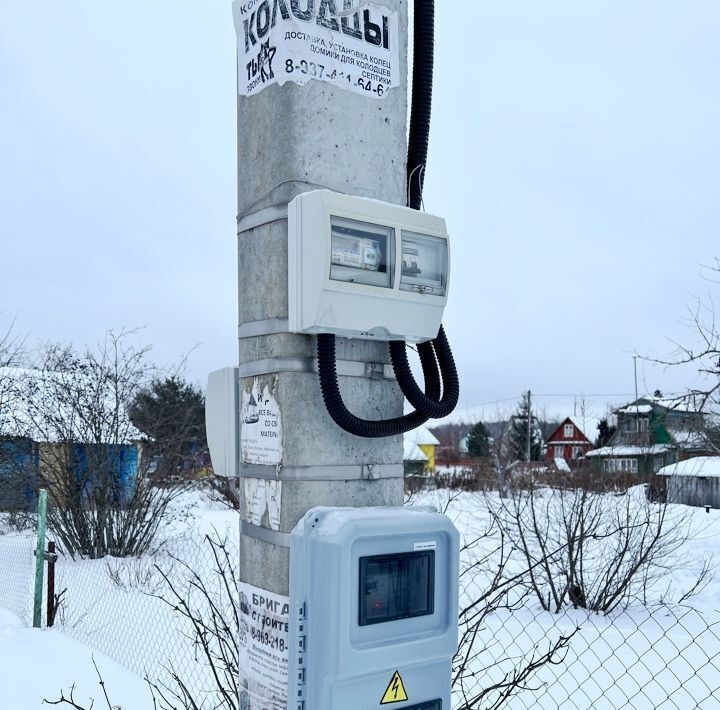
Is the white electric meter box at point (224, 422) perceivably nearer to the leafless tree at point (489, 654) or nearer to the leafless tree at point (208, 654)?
the leafless tree at point (208, 654)

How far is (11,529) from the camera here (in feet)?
46.7

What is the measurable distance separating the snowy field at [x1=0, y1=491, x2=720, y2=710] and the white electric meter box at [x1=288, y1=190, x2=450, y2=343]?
6.10 feet

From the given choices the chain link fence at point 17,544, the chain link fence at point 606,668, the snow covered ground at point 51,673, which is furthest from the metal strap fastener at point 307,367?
the chain link fence at point 17,544

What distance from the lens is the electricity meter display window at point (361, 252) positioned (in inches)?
69.0

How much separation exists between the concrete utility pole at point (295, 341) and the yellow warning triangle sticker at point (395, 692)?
12.9 inches

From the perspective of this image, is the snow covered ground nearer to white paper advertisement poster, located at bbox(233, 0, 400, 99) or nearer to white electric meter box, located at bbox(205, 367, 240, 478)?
white electric meter box, located at bbox(205, 367, 240, 478)

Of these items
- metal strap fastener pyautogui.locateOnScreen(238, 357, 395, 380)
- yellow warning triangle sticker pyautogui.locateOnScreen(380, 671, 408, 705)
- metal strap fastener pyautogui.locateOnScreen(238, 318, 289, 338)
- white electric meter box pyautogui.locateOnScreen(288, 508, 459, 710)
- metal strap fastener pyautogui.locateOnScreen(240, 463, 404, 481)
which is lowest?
yellow warning triangle sticker pyautogui.locateOnScreen(380, 671, 408, 705)

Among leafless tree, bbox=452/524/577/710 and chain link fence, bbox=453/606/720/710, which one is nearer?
leafless tree, bbox=452/524/577/710

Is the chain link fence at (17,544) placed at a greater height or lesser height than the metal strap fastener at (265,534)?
lesser

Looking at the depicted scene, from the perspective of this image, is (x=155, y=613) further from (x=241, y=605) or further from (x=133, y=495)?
(x=241, y=605)

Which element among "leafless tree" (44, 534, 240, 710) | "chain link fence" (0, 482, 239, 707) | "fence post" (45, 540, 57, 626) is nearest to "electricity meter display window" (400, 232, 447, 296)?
"leafless tree" (44, 534, 240, 710)

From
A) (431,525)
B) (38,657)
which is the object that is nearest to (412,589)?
(431,525)

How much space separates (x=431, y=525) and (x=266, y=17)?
53.6 inches

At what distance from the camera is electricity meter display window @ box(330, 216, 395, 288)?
175 cm
